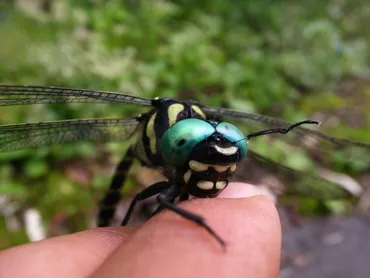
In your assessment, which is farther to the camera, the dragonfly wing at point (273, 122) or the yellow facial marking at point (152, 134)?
the dragonfly wing at point (273, 122)

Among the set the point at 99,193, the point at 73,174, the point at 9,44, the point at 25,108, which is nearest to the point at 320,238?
the point at 99,193

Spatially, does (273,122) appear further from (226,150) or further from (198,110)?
(226,150)

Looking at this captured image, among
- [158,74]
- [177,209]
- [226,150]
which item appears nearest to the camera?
[177,209]

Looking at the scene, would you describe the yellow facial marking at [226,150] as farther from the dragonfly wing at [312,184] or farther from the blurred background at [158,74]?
the blurred background at [158,74]

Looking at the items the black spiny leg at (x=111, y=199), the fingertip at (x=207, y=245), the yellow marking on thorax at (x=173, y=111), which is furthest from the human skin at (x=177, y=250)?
the black spiny leg at (x=111, y=199)

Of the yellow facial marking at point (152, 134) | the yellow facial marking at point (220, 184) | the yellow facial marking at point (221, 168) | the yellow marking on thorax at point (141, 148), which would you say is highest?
the yellow facial marking at point (221, 168)

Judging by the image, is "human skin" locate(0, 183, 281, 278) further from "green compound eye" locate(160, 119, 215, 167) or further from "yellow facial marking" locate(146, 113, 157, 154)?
"yellow facial marking" locate(146, 113, 157, 154)

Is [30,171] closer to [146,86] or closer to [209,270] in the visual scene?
[146,86]

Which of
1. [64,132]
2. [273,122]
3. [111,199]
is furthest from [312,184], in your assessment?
[64,132]
